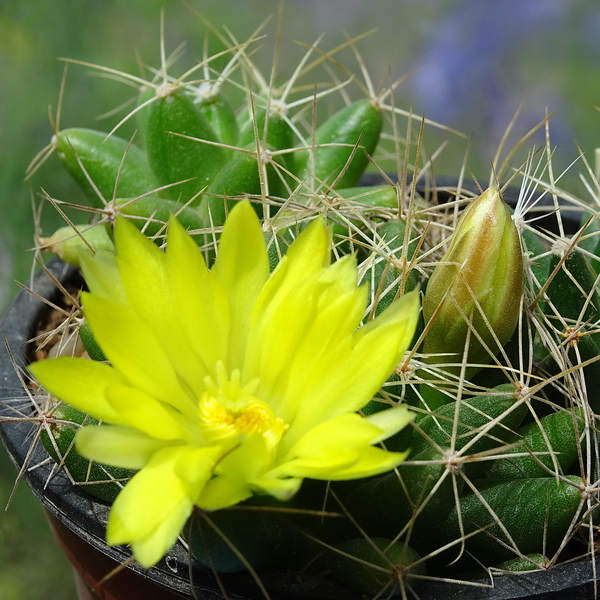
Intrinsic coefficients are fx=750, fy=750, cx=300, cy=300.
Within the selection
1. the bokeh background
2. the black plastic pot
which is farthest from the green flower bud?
the bokeh background

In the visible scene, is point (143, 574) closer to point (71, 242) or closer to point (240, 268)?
point (240, 268)

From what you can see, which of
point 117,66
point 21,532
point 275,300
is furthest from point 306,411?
point 117,66

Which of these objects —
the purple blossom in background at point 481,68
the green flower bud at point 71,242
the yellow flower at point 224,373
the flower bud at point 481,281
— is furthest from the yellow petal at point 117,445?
the purple blossom in background at point 481,68

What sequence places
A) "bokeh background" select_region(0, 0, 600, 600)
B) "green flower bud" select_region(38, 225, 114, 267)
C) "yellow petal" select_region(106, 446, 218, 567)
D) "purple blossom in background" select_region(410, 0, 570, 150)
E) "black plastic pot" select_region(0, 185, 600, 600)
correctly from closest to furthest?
1. "yellow petal" select_region(106, 446, 218, 567)
2. "black plastic pot" select_region(0, 185, 600, 600)
3. "green flower bud" select_region(38, 225, 114, 267)
4. "bokeh background" select_region(0, 0, 600, 600)
5. "purple blossom in background" select_region(410, 0, 570, 150)

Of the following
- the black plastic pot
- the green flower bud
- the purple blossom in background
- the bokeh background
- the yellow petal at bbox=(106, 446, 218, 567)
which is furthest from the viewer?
the purple blossom in background

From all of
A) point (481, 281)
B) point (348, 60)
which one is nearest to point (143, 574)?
point (481, 281)

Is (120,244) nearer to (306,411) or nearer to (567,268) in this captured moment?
(306,411)

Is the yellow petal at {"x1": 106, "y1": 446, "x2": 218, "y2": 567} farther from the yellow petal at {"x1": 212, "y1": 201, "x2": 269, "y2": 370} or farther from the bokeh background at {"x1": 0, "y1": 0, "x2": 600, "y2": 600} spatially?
the bokeh background at {"x1": 0, "y1": 0, "x2": 600, "y2": 600}
